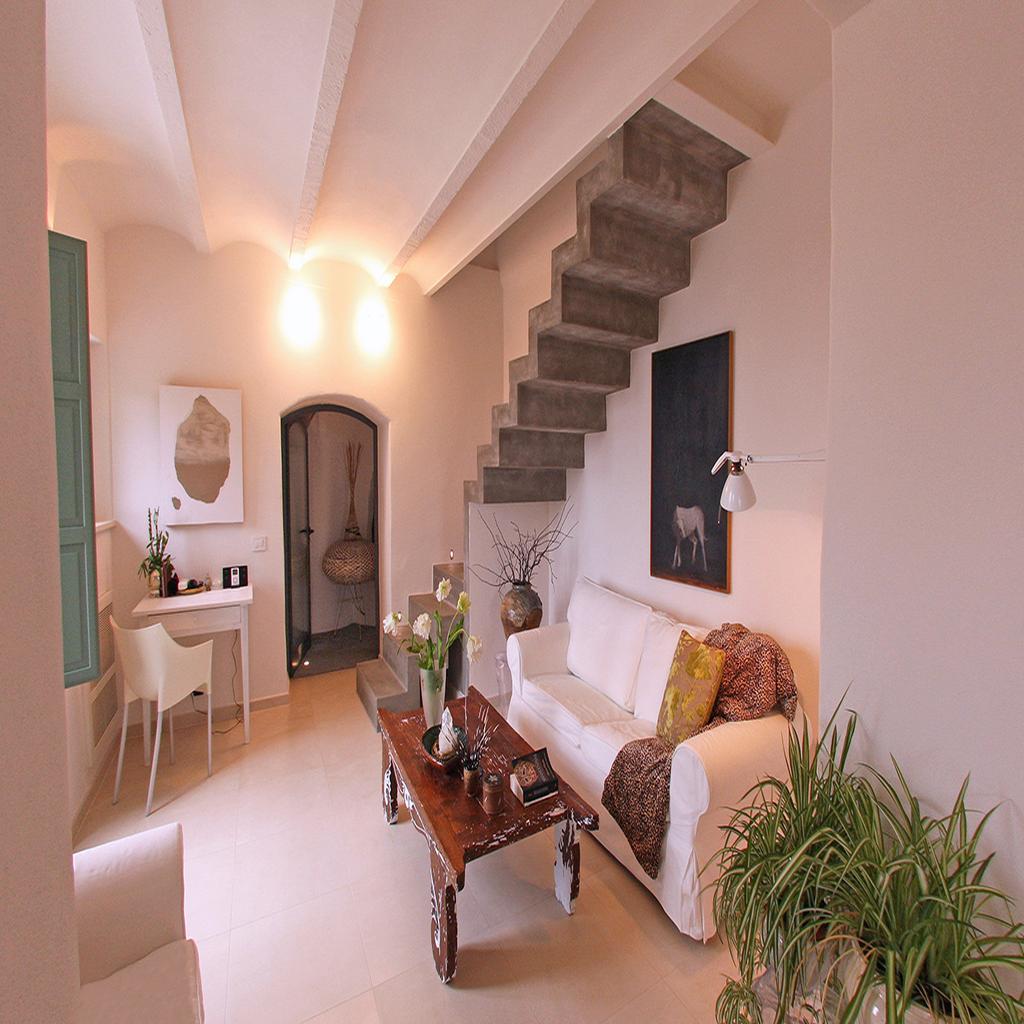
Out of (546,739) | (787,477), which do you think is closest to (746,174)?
(787,477)

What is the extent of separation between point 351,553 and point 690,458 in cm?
313

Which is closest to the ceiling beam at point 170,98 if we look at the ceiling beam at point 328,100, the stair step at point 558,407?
the ceiling beam at point 328,100

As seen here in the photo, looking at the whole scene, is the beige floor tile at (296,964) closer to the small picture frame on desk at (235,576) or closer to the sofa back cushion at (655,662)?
the sofa back cushion at (655,662)

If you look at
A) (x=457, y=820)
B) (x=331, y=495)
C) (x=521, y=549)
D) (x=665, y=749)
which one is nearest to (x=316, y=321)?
(x=331, y=495)

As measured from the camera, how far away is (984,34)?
0.86 m

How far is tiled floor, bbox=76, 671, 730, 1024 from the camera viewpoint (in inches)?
61.2

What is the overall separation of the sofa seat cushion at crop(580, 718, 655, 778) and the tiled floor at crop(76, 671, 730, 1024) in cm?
42

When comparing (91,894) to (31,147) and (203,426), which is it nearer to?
(31,147)

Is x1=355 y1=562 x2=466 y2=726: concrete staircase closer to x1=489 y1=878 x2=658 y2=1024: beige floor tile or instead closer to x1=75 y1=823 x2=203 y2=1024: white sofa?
x1=489 y1=878 x2=658 y2=1024: beige floor tile

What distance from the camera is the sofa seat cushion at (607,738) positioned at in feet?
7.09

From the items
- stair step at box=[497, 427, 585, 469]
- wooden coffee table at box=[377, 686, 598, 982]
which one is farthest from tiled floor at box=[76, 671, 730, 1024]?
stair step at box=[497, 427, 585, 469]

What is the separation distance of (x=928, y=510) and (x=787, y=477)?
1.41m

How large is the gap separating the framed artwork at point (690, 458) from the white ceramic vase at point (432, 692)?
1.46 meters

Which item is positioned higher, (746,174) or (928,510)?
(746,174)
